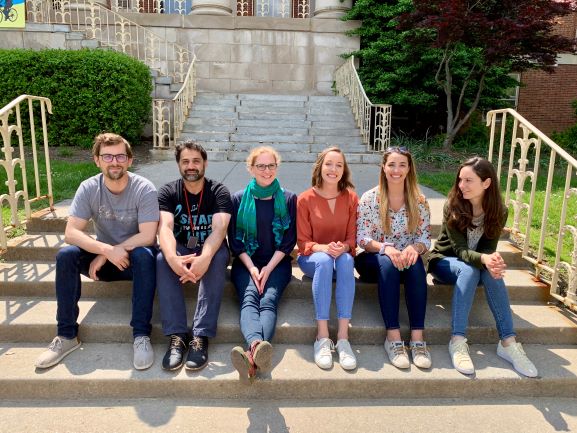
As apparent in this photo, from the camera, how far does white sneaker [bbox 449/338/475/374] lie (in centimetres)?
288

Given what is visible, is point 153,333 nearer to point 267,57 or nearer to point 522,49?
point 522,49

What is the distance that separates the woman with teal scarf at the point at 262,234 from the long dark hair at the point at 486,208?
1.20 m

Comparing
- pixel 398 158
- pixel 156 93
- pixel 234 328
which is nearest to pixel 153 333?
pixel 234 328

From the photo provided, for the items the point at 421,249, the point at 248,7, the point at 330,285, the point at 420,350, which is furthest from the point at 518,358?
the point at 248,7

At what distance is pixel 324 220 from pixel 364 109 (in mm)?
6903

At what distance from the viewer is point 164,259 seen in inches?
122

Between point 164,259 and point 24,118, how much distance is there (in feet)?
25.2

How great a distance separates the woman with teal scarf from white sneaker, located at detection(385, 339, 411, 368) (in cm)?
82

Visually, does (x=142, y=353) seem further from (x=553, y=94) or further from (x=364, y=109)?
(x=553, y=94)

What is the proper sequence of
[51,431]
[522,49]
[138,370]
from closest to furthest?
[51,431] < [138,370] < [522,49]

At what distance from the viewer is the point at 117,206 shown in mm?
3254

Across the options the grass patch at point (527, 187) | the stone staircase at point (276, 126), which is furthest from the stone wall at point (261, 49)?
the grass patch at point (527, 187)

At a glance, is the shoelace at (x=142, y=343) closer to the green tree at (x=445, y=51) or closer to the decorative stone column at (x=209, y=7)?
the green tree at (x=445, y=51)

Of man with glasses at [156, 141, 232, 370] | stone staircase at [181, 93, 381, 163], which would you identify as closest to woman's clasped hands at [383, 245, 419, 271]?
man with glasses at [156, 141, 232, 370]
